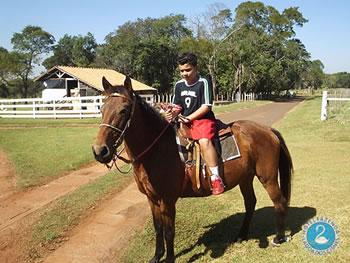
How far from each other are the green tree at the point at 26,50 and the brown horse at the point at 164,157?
70557 mm

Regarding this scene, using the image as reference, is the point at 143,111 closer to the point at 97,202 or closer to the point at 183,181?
the point at 183,181

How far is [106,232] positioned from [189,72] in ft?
10.2

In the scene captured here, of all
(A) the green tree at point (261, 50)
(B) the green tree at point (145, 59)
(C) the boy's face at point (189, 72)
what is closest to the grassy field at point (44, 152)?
(C) the boy's face at point (189, 72)

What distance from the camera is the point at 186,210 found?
22.5ft

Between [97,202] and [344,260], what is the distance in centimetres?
472

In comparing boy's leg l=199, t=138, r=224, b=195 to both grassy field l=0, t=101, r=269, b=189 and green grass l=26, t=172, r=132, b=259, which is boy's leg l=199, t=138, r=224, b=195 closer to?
green grass l=26, t=172, r=132, b=259

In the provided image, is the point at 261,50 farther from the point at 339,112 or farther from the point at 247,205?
the point at 247,205

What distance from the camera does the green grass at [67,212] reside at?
5750 mm

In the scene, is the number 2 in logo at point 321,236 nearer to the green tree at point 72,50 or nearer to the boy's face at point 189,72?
the boy's face at point 189,72

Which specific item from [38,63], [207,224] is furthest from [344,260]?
[38,63]

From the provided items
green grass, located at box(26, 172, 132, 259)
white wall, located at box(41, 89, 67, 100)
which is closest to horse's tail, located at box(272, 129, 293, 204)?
green grass, located at box(26, 172, 132, 259)

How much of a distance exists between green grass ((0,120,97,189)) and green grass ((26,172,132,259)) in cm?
177

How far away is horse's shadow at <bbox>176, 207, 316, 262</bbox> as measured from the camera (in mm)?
5379

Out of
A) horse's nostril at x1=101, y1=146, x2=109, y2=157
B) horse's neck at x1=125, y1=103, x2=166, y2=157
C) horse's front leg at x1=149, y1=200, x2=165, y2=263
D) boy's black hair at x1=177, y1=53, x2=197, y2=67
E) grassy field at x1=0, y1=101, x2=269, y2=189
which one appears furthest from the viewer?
grassy field at x1=0, y1=101, x2=269, y2=189
